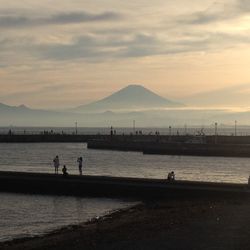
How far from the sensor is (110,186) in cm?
3200

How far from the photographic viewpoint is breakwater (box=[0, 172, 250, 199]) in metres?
28.8

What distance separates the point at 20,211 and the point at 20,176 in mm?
8761

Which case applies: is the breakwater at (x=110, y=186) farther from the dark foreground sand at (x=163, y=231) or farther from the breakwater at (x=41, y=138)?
the breakwater at (x=41, y=138)

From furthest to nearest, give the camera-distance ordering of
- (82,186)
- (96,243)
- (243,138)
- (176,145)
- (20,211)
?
(243,138), (176,145), (82,186), (20,211), (96,243)

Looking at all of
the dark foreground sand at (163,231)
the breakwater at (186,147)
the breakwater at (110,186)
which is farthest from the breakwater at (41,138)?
the dark foreground sand at (163,231)

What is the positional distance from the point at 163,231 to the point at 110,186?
14390mm

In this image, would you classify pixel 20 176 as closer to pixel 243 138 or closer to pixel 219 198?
pixel 219 198

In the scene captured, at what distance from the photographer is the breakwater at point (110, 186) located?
2877cm

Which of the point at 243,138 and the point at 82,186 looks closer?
the point at 82,186

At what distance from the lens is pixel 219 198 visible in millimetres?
27609

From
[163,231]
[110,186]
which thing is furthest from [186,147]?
[163,231]

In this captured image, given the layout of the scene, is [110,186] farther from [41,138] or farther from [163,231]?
[41,138]

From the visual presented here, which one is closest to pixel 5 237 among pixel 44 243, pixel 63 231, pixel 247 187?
pixel 63 231

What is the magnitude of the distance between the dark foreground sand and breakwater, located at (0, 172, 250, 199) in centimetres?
406
